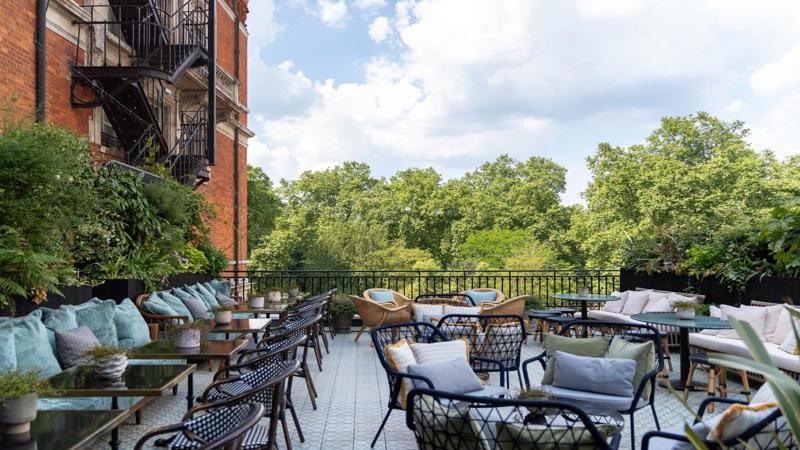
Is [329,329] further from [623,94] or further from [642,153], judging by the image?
[642,153]

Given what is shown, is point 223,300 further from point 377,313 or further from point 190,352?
point 190,352

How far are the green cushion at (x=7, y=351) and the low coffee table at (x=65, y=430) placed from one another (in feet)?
4.08

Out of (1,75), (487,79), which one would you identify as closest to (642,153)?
(487,79)

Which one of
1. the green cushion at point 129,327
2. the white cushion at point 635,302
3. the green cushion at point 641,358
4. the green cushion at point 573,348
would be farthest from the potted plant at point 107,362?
the white cushion at point 635,302

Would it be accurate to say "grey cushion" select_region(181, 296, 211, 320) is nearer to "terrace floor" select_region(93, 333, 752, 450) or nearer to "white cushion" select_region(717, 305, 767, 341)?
"terrace floor" select_region(93, 333, 752, 450)

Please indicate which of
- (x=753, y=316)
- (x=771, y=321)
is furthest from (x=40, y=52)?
(x=771, y=321)

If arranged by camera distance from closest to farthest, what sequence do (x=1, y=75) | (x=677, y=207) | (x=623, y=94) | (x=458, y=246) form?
(x=1, y=75) → (x=623, y=94) → (x=677, y=207) → (x=458, y=246)

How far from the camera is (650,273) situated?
1028 cm

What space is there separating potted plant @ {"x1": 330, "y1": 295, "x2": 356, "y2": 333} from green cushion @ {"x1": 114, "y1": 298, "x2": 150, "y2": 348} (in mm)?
4490

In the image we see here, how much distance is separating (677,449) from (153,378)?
9.46ft

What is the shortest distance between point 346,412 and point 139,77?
6715 mm

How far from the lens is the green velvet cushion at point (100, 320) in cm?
510

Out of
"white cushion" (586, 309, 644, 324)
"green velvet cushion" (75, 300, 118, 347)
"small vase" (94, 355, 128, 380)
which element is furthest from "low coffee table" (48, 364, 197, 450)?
"white cushion" (586, 309, 644, 324)

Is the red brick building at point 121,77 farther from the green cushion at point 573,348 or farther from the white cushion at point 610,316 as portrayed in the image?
the green cushion at point 573,348
